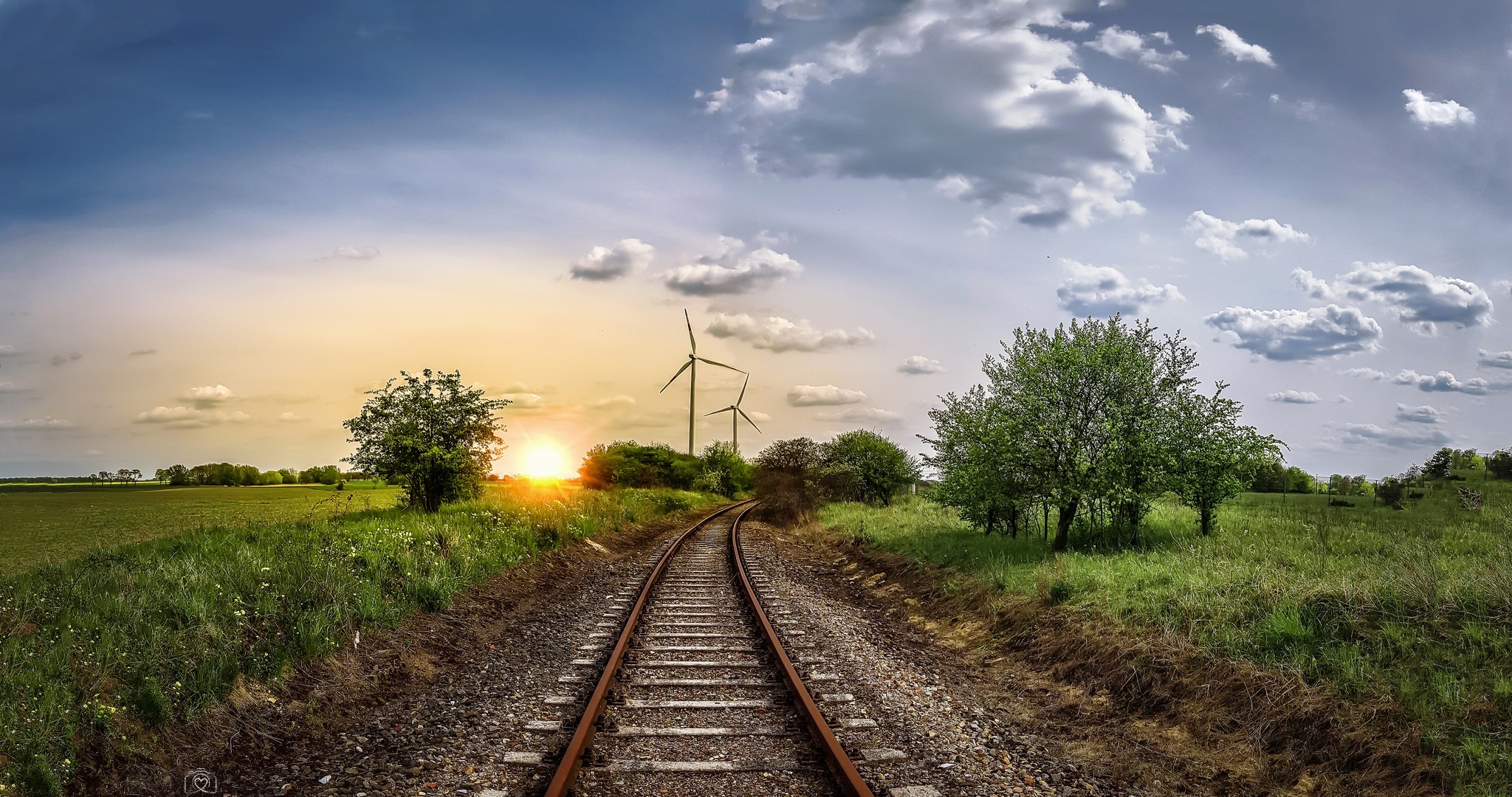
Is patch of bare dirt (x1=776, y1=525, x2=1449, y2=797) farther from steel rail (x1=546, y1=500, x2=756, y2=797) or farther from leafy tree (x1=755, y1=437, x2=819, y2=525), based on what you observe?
leafy tree (x1=755, y1=437, x2=819, y2=525)

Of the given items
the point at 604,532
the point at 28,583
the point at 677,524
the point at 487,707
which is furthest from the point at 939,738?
the point at 677,524

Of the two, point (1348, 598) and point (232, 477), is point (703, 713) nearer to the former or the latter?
point (1348, 598)

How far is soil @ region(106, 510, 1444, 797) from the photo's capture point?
232 inches

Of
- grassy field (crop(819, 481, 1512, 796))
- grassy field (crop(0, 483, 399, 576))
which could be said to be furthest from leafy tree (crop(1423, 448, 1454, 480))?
grassy field (crop(0, 483, 399, 576))

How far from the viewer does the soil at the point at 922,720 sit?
5.89 metres

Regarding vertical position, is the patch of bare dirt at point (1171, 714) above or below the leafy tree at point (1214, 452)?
below

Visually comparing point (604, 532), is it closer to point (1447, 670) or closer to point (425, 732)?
point (425, 732)

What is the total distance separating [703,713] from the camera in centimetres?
714

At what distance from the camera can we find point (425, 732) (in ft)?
22.2

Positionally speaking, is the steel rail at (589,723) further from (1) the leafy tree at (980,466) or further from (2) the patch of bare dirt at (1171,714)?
(1) the leafy tree at (980,466)

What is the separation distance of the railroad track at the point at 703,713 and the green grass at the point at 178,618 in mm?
2956

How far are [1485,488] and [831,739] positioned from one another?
2530 centimetres

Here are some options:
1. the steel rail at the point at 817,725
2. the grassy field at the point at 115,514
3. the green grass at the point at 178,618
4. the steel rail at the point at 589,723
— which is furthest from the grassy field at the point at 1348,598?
the grassy field at the point at 115,514

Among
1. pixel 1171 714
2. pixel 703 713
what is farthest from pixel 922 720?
pixel 1171 714
